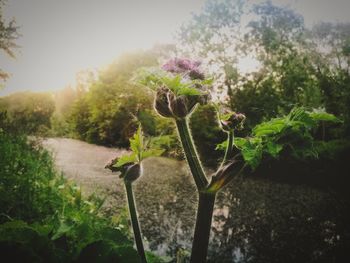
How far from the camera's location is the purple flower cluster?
1.60m

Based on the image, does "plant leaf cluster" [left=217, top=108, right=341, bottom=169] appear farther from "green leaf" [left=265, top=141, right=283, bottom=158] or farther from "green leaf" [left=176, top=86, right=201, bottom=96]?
"green leaf" [left=176, top=86, right=201, bottom=96]

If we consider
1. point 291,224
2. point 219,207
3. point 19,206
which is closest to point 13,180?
point 19,206

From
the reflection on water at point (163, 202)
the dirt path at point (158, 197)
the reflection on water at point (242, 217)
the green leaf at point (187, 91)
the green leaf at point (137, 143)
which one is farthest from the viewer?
the dirt path at point (158, 197)

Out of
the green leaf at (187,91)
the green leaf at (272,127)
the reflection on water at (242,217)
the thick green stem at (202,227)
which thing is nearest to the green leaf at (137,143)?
the green leaf at (187,91)

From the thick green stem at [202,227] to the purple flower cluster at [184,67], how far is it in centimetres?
57

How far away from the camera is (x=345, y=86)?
1164 cm

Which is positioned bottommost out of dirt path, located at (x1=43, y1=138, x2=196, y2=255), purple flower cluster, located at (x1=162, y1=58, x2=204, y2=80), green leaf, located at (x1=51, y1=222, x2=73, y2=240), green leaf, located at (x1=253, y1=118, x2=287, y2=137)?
dirt path, located at (x1=43, y1=138, x2=196, y2=255)

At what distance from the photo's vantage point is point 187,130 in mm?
1698

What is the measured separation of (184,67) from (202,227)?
76 centimetres

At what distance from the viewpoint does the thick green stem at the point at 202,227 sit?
1.64 meters

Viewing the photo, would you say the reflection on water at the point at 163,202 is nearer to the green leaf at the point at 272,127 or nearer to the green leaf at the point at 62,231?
the green leaf at the point at 62,231

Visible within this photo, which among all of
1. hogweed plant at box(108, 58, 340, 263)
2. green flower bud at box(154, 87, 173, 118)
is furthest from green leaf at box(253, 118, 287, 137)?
green flower bud at box(154, 87, 173, 118)

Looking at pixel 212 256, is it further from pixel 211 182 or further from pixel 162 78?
pixel 162 78

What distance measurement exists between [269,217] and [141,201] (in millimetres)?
2531
